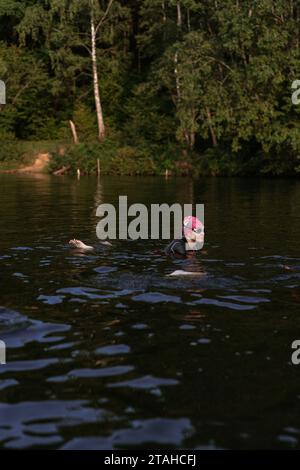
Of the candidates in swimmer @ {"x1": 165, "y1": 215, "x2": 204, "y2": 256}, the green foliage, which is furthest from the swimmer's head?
the green foliage

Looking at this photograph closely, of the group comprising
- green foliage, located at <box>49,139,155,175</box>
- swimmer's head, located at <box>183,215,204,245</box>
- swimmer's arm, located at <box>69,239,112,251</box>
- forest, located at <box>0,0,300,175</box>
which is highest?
forest, located at <box>0,0,300,175</box>

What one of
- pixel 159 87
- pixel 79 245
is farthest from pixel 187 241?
pixel 159 87

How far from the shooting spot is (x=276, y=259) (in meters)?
14.5

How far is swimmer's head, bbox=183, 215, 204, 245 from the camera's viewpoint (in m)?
14.4

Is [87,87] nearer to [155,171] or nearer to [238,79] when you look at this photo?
[155,171]

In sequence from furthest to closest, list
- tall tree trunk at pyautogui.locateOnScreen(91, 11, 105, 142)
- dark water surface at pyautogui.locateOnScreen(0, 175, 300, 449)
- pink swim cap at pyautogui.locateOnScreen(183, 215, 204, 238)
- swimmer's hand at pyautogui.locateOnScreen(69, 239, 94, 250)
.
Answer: tall tree trunk at pyautogui.locateOnScreen(91, 11, 105, 142) < swimmer's hand at pyautogui.locateOnScreen(69, 239, 94, 250) < pink swim cap at pyautogui.locateOnScreen(183, 215, 204, 238) < dark water surface at pyautogui.locateOnScreen(0, 175, 300, 449)

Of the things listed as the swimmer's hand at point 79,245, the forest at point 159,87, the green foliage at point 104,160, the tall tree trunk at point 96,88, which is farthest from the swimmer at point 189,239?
the tall tree trunk at point 96,88

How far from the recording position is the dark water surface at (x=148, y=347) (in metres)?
5.98

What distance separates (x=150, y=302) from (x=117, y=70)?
53.2 m

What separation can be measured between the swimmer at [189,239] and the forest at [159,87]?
3018 cm

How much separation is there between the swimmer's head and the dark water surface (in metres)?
0.55

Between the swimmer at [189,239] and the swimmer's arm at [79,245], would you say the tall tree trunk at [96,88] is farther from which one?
the swimmer at [189,239]

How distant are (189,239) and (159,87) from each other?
4281cm

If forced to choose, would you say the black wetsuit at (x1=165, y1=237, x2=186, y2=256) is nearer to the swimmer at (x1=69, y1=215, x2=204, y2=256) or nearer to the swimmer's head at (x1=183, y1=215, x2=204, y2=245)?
the swimmer at (x1=69, y1=215, x2=204, y2=256)
